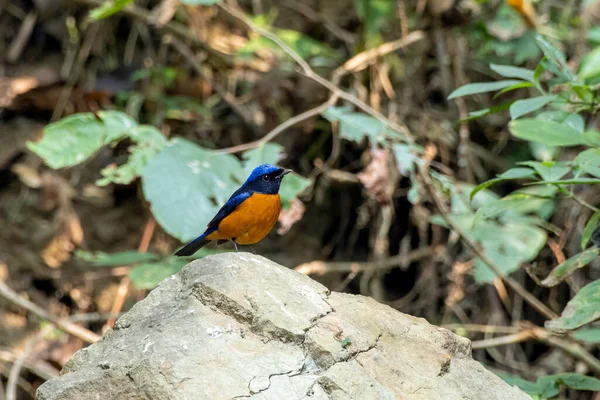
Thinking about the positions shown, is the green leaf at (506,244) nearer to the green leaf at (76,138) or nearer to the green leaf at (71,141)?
the green leaf at (76,138)

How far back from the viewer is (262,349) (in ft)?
8.21

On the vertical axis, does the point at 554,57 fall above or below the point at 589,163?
above

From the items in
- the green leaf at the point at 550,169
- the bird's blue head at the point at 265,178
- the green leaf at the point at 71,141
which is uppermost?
the green leaf at the point at 550,169

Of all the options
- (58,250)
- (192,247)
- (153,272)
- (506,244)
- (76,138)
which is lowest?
(58,250)

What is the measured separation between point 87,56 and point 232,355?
5344mm

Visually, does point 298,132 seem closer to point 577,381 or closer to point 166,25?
point 166,25

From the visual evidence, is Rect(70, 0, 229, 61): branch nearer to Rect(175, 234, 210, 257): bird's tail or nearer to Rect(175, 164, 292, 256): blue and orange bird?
Rect(175, 234, 210, 257): bird's tail

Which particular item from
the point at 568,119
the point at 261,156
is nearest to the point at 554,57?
the point at 568,119

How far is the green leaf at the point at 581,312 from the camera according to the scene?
2.95 meters

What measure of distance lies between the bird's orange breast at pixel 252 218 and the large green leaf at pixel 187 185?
6.9 inches

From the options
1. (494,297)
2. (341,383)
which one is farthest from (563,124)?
(494,297)

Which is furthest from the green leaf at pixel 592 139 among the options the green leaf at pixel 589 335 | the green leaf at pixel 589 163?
the green leaf at pixel 589 335

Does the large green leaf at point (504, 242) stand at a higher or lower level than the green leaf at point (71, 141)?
lower

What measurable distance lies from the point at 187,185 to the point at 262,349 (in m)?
1.94
